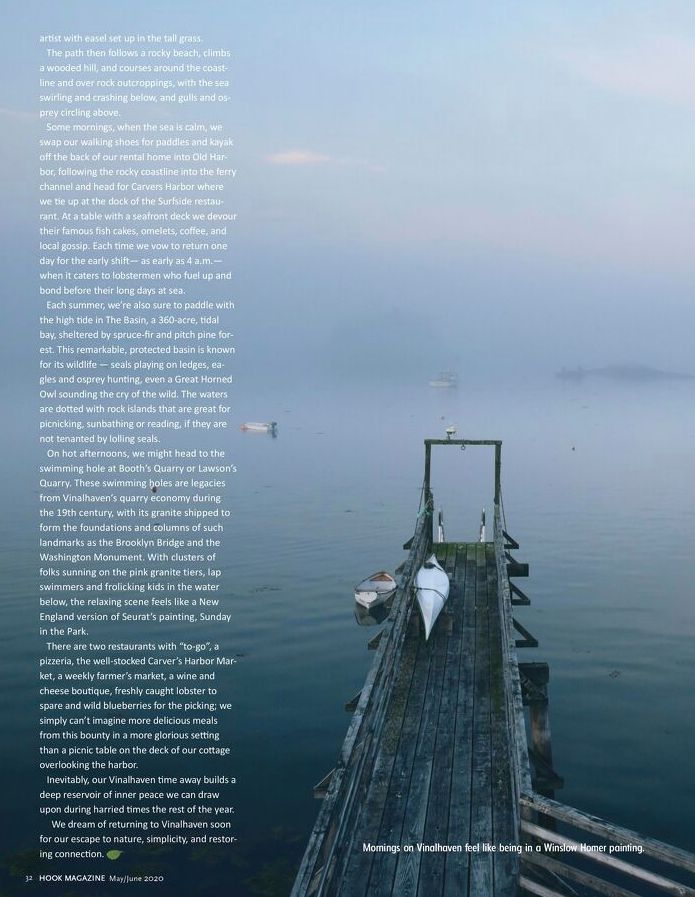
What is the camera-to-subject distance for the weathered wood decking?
10.1 metres

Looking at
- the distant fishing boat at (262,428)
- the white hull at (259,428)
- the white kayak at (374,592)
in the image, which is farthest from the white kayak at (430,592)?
the white hull at (259,428)

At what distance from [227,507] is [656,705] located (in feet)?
135

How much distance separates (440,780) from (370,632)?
1764 cm

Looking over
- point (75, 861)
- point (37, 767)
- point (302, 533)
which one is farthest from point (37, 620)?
point (302, 533)

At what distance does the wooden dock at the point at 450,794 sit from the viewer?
30.5ft

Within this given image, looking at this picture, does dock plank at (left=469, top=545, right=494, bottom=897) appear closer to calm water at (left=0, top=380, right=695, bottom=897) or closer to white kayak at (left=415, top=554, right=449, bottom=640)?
white kayak at (left=415, top=554, right=449, bottom=640)

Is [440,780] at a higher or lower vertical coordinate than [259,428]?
lower

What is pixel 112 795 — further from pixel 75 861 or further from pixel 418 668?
pixel 418 668

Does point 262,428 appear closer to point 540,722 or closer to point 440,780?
point 540,722

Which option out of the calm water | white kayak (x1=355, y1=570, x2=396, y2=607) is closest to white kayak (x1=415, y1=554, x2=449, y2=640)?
the calm water

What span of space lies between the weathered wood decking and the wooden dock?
0.8 inches

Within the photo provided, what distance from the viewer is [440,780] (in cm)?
1221

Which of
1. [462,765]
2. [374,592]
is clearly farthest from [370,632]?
[462,765]

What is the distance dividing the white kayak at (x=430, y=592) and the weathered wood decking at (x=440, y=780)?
1.49 feet
